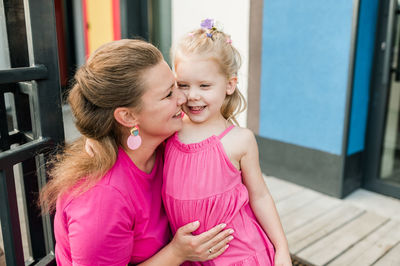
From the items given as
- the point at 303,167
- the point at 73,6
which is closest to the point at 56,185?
the point at 303,167

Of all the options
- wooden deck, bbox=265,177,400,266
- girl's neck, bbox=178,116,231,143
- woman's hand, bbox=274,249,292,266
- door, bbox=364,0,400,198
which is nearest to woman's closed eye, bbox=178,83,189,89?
girl's neck, bbox=178,116,231,143

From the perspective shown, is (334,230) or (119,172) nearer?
(119,172)

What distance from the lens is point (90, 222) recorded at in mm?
929

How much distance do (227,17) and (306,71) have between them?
96 centimetres

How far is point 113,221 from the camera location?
95 cm

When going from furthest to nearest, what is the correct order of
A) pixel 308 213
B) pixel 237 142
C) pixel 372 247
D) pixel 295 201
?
pixel 295 201 < pixel 308 213 < pixel 372 247 < pixel 237 142

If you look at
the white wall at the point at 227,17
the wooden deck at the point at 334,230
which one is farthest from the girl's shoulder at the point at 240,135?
the white wall at the point at 227,17

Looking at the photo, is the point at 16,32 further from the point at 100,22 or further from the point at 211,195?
the point at 100,22

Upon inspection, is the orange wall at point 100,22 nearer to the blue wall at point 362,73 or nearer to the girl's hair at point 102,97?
the blue wall at point 362,73

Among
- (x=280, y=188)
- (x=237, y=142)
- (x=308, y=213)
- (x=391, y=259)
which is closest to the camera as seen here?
(x=237, y=142)

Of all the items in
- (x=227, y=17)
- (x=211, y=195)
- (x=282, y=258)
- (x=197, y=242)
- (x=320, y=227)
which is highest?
(x=227, y=17)

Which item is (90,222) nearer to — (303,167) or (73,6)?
(303,167)

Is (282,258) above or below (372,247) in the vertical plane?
above

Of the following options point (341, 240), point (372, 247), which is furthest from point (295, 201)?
point (372, 247)
